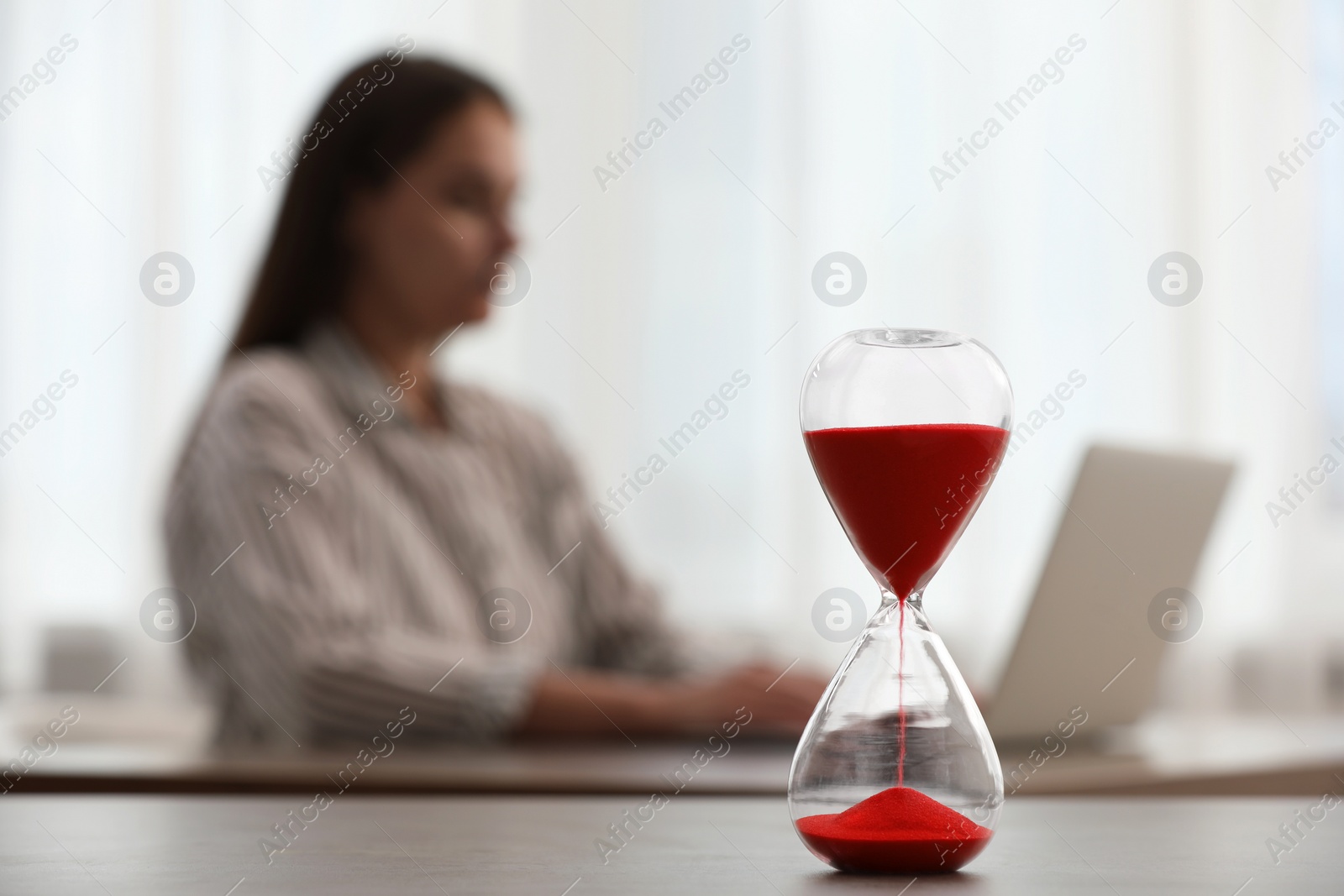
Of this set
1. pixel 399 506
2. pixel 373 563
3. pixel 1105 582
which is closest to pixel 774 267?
pixel 399 506

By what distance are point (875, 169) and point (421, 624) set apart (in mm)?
1834

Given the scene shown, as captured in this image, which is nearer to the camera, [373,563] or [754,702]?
[754,702]

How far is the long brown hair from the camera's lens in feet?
6.41

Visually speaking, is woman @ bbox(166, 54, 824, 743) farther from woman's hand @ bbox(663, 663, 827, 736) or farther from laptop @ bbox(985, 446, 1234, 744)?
laptop @ bbox(985, 446, 1234, 744)

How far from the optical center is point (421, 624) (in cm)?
181

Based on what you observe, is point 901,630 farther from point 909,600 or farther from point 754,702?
point 754,702

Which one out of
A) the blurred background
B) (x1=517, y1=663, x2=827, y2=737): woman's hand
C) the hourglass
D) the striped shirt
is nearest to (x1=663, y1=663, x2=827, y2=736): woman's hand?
(x1=517, y1=663, x2=827, y2=737): woman's hand

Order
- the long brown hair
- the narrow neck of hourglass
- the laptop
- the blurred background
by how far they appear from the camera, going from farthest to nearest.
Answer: the blurred background
the long brown hair
the laptop
the narrow neck of hourglass

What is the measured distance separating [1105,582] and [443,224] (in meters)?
1.13

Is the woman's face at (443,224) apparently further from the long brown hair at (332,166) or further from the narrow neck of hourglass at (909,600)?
the narrow neck of hourglass at (909,600)

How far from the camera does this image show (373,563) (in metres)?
1.79

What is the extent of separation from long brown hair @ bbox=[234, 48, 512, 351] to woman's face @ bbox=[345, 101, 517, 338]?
0.09 feet

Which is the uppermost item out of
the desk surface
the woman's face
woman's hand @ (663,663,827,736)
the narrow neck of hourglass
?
the woman's face

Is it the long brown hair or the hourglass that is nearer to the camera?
the hourglass
